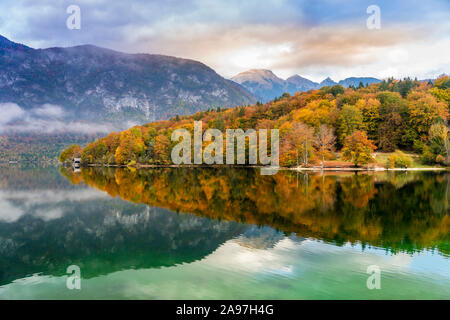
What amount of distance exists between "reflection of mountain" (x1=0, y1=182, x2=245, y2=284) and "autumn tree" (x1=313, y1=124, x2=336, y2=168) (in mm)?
54280

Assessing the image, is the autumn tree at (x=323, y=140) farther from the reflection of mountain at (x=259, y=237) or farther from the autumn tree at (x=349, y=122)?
the reflection of mountain at (x=259, y=237)

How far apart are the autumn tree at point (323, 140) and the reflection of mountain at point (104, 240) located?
54280 mm

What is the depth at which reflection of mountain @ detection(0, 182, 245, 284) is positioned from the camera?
12867mm

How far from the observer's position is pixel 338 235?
16.0 m

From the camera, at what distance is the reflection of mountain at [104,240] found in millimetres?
12867

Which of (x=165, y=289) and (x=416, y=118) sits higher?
(x=416, y=118)

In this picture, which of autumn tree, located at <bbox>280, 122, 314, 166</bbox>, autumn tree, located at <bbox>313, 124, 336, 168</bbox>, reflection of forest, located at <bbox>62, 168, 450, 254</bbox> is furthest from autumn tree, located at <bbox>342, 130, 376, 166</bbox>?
reflection of forest, located at <bbox>62, 168, 450, 254</bbox>

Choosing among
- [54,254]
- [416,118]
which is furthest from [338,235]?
[416,118]

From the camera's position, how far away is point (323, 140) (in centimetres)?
7069

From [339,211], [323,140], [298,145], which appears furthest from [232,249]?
[298,145]
